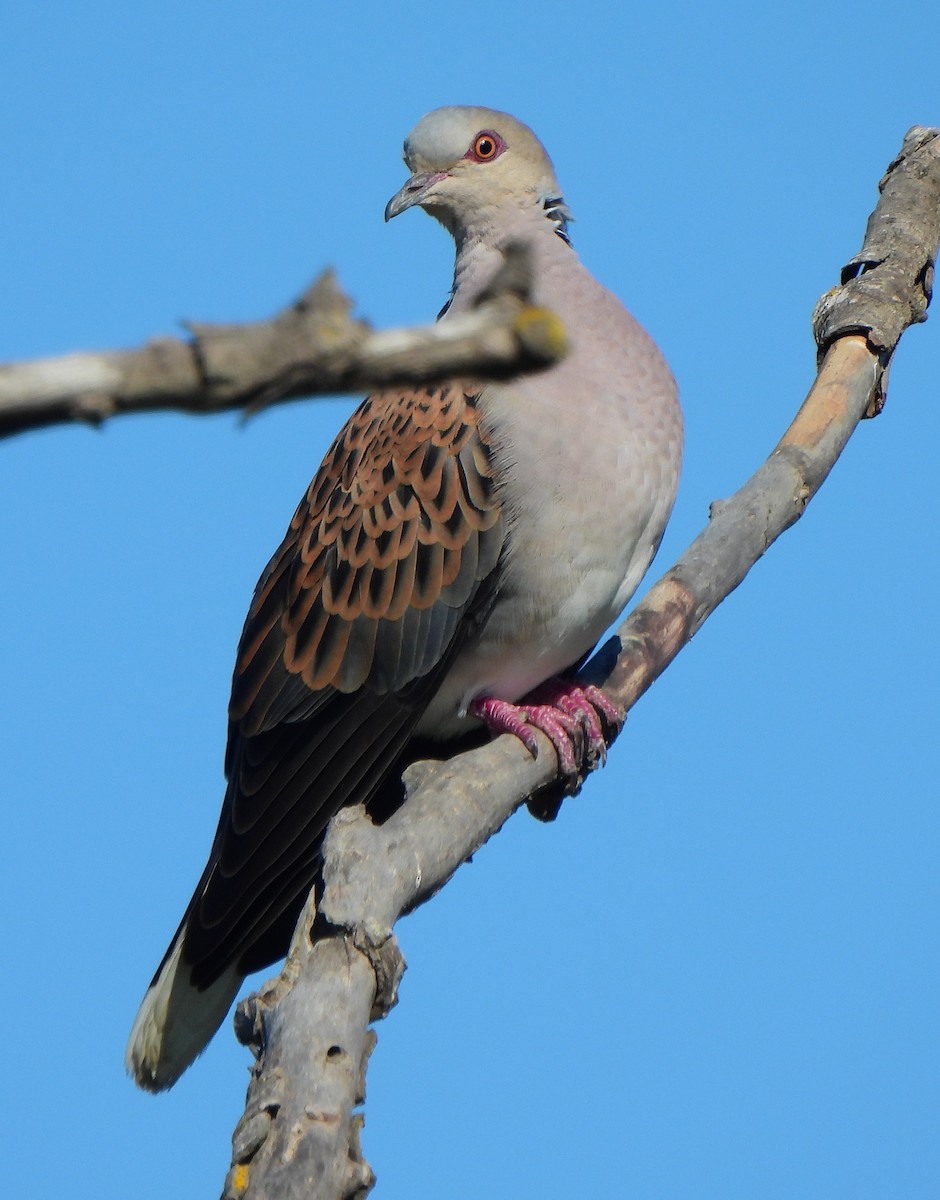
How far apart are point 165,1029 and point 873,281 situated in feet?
9.59

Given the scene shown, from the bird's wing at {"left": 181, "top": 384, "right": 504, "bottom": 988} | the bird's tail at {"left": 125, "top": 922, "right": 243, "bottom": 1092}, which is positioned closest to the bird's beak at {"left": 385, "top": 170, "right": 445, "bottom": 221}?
the bird's wing at {"left": 181, "top": 384, "right": 504, "bottom": 988}

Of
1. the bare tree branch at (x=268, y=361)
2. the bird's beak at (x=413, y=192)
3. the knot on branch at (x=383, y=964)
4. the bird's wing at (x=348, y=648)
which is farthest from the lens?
the bird's beak at (x=413, y=192)

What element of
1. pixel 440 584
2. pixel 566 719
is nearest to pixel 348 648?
pixel 440 584

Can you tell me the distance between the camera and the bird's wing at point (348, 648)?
402 cm

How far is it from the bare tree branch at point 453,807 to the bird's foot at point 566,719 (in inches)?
2.2

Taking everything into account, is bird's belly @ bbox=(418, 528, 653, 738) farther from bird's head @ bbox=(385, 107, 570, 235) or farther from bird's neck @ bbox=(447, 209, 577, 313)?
bird's head @ bbox=(385, 107, 570, 235)

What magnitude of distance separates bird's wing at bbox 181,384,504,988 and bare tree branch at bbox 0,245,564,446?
303 cm

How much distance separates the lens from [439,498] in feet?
14.0

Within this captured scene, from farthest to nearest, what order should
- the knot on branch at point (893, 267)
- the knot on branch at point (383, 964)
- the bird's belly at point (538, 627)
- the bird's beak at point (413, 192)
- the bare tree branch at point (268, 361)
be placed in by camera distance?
1. the bird's beak at point (413, 192)
2. the knot on branch at point (893, 267)
3. the bird's belly at point (538, 627)
4. the knot on branch at point (383, 964)
5. the bare tree branch at point (268, 361)

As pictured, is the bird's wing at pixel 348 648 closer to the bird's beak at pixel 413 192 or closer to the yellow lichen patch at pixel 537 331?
the bird's beak at pixel 413 192

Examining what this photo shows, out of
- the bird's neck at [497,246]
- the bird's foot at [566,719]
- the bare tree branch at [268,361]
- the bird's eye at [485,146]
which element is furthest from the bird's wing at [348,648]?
the bare tree branch at [268,361]

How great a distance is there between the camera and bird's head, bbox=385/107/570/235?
4582 millimetres

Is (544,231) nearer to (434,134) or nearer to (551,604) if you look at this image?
(434,134)

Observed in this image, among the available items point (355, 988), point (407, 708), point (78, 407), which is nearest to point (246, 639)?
point (407, 708)
